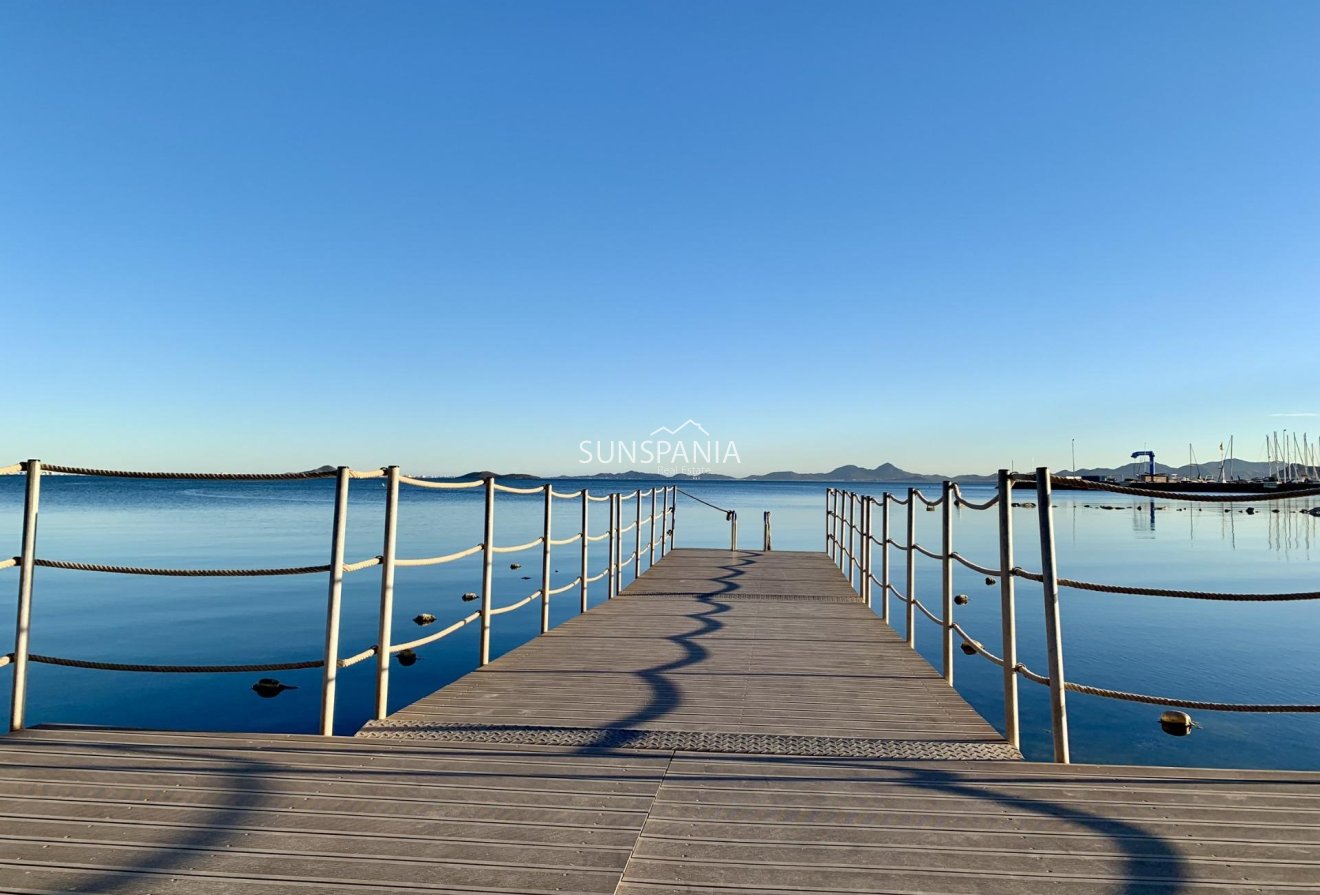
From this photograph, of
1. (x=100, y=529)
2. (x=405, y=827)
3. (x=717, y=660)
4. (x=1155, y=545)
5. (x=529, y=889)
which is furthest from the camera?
(x=100, y=529)

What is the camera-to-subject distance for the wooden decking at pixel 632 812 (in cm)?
177

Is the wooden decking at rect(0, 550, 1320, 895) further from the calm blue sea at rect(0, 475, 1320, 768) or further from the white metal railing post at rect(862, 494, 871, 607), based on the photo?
the white metal railing post at rect(862, 494, 871, 607)

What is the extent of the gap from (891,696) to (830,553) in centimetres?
802

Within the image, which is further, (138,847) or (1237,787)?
(1237,787)

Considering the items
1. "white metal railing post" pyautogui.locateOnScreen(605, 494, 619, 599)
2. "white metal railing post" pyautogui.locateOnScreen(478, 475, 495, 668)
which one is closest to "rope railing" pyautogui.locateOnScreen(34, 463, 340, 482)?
"white metal railing post" pyautogui.locateOnScreen(478, 475, 495, 668)

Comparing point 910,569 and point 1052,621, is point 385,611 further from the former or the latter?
point 910,569

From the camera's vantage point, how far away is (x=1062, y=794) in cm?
226

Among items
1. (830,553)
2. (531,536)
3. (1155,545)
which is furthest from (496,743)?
(1155,545)

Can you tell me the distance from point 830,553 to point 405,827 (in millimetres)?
10210

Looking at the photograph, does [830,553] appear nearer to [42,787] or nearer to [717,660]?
[717,660]

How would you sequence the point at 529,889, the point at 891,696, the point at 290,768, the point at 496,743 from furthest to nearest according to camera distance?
the point at 891,696, the point at 496,743, the point at 290,768, the point at 529,889

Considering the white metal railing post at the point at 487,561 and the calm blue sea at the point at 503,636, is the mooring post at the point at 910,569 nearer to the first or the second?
the calm blue sea at the point at 503,636

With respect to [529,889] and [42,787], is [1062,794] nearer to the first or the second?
[529,889]

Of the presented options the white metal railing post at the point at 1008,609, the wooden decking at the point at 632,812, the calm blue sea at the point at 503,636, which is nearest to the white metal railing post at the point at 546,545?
the calm blue sea at the point at 503,636
